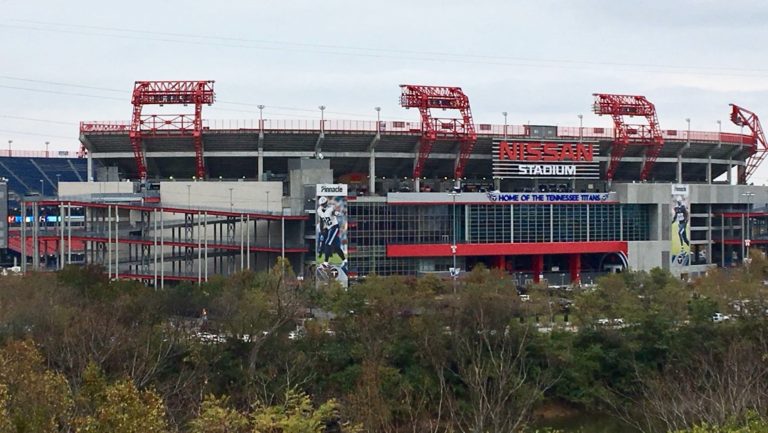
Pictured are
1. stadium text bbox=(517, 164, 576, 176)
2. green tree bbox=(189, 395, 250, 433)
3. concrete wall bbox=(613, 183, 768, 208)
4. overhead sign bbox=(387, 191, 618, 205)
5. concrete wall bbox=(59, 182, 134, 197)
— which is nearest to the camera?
green tree bbox=(189, 395, 250, 433)

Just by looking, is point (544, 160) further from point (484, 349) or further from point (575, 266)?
point (484, 349)

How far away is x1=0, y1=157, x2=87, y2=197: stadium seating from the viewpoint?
101 m

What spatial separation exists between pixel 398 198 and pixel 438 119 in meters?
5.76

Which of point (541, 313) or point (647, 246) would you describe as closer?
point (541, 313)

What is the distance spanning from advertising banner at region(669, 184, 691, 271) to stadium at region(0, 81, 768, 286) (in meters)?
0.10

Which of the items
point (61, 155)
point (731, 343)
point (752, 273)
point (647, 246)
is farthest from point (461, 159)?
point (61, 155)

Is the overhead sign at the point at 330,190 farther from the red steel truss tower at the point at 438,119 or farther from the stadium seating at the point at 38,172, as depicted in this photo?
the stadium seating at the point at 38,172

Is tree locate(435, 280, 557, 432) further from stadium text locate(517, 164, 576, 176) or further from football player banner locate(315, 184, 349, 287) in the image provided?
stadium text locate(517, 164, 576, 176)

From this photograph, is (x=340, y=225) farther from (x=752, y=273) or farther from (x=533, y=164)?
(x=752, y=273)

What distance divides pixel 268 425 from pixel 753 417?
11.5 m

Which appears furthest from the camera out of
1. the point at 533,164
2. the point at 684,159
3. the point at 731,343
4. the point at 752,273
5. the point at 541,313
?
the point at 684,159

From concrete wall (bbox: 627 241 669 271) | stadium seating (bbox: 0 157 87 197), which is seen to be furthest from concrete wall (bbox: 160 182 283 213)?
stadium seating (bbox: 0 157 87 197)

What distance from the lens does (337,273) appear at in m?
59.8

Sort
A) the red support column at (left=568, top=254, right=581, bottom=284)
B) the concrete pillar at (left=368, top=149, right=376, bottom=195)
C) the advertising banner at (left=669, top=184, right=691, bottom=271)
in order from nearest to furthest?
the concrete pillar at (left=368, top=149, right=376, bottom=195) → the red support column at (left=568, top=254, right=581, bottom=284) → the advertising banner at (left=669, top=184, right=691, bottom=271)
